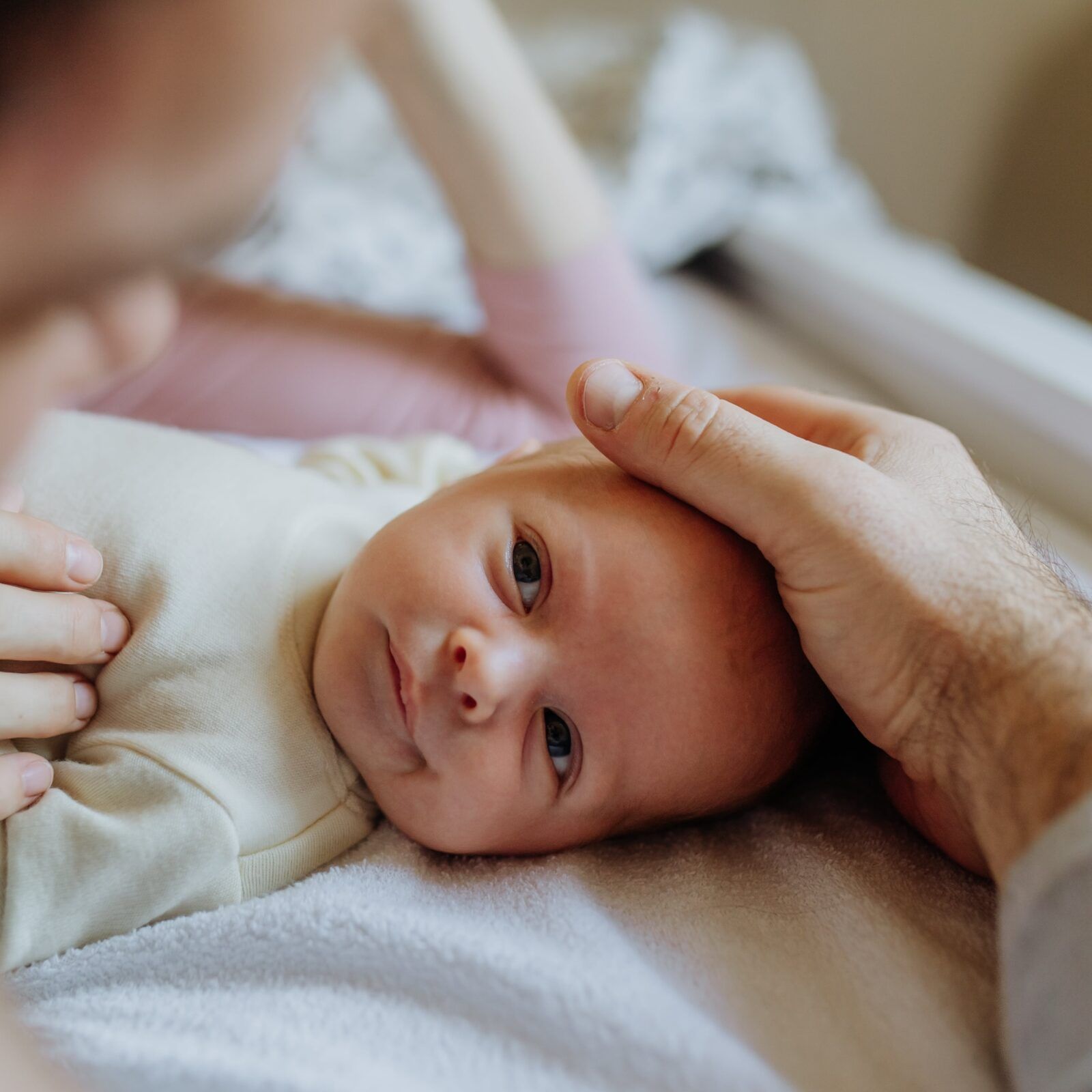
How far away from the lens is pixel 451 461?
3.93 feet

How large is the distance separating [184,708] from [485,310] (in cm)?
87

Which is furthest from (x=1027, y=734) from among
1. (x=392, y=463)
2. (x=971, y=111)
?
(x=971, y=111)

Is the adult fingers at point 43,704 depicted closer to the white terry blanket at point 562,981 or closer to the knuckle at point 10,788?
the knuckle at point 10,788

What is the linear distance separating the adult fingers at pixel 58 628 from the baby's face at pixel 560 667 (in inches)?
7.0

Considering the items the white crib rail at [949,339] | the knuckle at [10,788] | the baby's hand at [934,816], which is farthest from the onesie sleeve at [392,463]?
the white crib rail at [949,339]

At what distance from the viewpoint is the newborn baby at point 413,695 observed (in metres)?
0.76

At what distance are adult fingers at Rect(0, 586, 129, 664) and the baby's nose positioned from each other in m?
0.29

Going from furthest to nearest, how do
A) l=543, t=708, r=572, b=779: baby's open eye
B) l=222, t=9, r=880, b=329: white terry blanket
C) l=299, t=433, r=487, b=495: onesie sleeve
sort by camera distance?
1. l=222, t=9, r=880, b=329: white terry blanket
2. l=299, t=433, r=487, b=495: onesie sleeve
3. l=543, t=708, r=572, b=779: baby's open eye

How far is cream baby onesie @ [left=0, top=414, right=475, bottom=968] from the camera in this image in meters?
0.74

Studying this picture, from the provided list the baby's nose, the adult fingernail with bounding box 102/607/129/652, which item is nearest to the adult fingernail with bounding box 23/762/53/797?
Answer: the adult fingernail with bounding box 102/607/129/652

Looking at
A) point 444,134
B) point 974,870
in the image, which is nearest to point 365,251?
point 444,134

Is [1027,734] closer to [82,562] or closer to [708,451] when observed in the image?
[708,451]

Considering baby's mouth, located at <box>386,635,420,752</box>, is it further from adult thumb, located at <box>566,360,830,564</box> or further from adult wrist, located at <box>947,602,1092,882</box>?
adult wrist, located at <box>947,602,1092,882</box>

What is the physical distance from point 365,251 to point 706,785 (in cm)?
126
